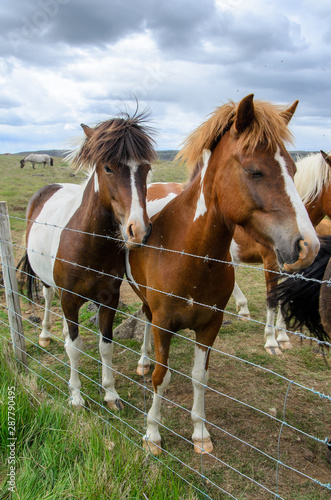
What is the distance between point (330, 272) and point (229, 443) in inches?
69.6

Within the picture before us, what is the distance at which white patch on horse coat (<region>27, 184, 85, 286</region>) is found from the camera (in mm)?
3426

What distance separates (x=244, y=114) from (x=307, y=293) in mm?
1354

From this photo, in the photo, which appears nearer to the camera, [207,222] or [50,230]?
[207,222]

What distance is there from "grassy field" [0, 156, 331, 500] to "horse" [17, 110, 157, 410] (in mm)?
284

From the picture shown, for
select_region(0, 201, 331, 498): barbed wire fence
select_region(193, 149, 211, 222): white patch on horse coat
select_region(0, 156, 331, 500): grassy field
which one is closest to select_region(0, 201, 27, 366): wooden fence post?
select_region(0, 201, 331, 498): barbed wire fence

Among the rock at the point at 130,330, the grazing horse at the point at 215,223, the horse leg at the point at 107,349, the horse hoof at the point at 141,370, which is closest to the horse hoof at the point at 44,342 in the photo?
the rock at the point at 130,330

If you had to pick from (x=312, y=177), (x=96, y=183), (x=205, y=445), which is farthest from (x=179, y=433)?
(x=312, y=177)

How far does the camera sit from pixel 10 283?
3486 mm

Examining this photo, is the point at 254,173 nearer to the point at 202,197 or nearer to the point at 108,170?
the point at 202,197

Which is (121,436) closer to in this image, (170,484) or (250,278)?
(170,484)

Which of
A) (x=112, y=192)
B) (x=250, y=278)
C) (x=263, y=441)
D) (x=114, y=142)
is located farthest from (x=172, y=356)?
(x=250, y=278)

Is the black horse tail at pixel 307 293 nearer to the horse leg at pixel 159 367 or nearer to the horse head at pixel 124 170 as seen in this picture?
the horse leg at pixel 159 367

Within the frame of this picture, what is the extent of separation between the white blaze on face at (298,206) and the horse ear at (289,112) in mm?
425

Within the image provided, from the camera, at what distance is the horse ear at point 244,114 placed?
70.9 inches
